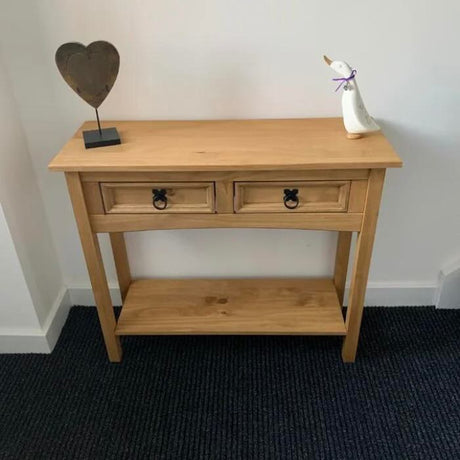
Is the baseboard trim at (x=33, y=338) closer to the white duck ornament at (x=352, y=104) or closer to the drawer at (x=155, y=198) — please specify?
the drawer at (x=155, y=198)

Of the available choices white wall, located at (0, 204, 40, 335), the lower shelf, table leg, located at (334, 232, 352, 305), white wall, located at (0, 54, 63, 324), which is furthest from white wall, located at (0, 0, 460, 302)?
the lower shelf

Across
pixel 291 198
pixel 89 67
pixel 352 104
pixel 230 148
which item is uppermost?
pixel 89 67

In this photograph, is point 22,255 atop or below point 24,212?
below

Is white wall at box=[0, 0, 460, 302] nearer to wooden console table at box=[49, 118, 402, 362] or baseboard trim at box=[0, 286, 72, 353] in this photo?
wooden console table at box=[49, 118, 402, 362]

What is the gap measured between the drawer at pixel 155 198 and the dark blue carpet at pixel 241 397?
651mm

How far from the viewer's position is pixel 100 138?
52.8 inches

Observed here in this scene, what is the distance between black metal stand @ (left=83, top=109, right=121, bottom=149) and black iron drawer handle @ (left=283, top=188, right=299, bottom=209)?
1.67ft

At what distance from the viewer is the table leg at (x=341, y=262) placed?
5.52ft

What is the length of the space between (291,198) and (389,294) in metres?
0.84

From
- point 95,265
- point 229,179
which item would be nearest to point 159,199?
point 229,179


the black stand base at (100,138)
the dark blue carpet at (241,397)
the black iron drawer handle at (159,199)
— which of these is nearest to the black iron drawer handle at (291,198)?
the black iron drawer handle at (159,199)

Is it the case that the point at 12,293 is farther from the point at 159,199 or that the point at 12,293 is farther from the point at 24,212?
the point at 159,199

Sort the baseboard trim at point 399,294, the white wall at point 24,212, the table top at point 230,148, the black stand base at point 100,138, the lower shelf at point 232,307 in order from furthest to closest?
the baseboard trim at point 399,294
the lower shelf at point 232,307
the white wall at point 24,212
the black stand base at point 100,138
the table top at point 230,148

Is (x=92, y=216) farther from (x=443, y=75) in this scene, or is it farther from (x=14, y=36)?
(x=443, y=75)
